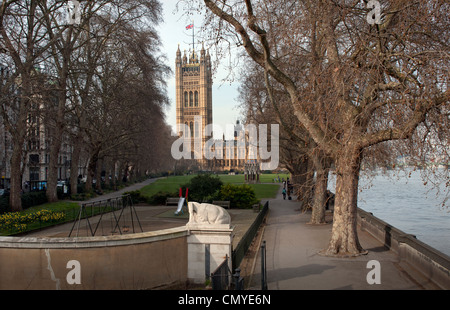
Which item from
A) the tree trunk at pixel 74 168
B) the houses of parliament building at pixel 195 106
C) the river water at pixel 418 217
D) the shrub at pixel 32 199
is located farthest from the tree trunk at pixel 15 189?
the houses of parliament building at pixel 195 106

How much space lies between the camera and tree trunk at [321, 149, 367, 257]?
13172 millimetres

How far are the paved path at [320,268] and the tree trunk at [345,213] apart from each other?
425 millimetres

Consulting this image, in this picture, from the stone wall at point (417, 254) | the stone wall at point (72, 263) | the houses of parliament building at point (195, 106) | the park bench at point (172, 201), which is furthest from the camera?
the houses of parliament building at point (195, 106)

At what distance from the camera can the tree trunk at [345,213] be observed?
13172mm

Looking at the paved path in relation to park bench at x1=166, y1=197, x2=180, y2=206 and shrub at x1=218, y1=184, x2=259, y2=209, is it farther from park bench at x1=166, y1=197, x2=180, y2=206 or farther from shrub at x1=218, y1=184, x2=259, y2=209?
park bench at x1=166, y1=197, x2=180, y2=206

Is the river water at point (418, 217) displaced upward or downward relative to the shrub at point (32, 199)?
downward

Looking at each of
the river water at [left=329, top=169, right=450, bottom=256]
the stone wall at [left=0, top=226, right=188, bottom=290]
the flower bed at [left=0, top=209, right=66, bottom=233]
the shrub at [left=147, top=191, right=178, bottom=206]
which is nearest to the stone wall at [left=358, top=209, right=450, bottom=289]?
the river water at [left=329, top=169, right=450, bottom=256]

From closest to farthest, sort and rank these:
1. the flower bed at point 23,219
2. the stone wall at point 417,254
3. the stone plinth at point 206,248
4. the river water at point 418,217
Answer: the stone plinth at point 206,248 → the stone wall at point 417,254 → the flower bed at point 23,219 → the river water at point 418,217

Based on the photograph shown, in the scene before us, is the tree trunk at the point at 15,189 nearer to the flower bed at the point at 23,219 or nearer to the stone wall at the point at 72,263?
the flower bed at the point at 23,219

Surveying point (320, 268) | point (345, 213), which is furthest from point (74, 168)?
point (320, 268)

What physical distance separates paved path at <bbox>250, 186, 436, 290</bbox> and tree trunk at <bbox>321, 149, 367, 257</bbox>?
425mm

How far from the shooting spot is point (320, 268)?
38.8 feet
